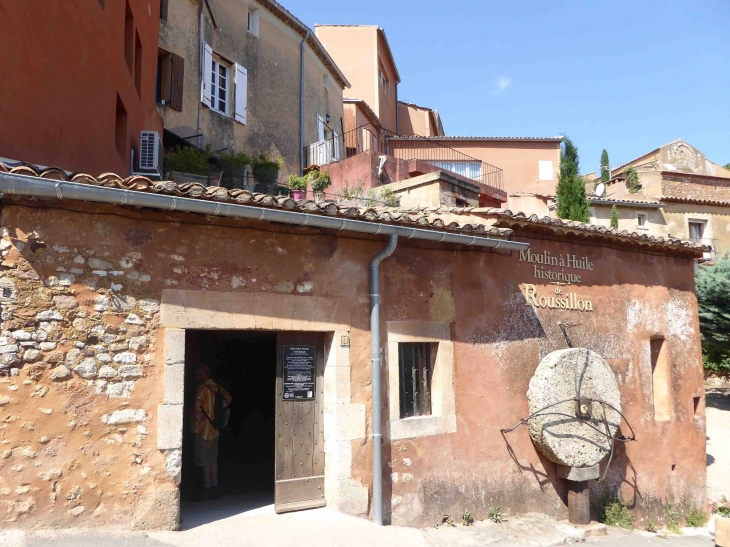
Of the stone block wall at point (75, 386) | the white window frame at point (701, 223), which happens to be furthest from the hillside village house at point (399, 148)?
the stone block wall at point (75, 386)

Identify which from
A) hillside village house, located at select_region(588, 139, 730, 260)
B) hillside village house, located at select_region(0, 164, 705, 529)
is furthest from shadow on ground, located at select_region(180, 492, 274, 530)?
hillside village house, located at select_region(588, 139, 730, 260)

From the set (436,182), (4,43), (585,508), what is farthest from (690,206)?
(4,43)

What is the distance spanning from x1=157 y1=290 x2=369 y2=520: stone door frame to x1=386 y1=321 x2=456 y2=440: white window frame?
1.79ft

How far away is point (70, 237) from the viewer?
18.2 feet

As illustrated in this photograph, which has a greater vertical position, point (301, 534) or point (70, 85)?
point (70, 85)

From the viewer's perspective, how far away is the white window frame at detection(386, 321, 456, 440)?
748cm

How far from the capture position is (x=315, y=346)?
7125 mm

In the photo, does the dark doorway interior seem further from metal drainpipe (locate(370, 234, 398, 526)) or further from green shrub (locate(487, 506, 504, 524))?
green shrub (locate(487, 506, 504, 524))

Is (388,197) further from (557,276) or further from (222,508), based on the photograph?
(222,508)

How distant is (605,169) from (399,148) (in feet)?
41.7

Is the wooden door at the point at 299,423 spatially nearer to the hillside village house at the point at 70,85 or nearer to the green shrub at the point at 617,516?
the hillside village house at the point at 70,85

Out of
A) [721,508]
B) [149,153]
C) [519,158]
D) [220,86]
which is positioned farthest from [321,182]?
[519,158]

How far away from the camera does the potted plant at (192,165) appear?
12172mm

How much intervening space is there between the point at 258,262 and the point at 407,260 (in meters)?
2.01
